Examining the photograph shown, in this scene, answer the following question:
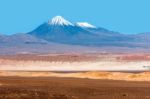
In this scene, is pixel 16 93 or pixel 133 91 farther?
pixel 133 91

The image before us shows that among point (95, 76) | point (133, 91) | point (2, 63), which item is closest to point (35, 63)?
point (2, 63)

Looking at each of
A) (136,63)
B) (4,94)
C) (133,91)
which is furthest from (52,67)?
(4,94)

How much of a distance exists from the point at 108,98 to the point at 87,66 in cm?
6903

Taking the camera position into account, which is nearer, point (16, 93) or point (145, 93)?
point (16, 93)

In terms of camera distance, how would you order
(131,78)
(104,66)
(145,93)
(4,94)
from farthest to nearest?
(104,66), (131,78), (145,93), (4,94)

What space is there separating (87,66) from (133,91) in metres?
63.1

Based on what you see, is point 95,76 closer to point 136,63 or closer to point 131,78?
point 131,78

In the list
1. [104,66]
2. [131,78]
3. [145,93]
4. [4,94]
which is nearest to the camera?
[4,94]

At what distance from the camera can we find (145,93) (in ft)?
130

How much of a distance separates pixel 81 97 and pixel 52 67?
67.8 meters

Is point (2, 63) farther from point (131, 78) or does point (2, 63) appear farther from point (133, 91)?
point (133, 91)

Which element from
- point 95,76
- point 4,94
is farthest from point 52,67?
point 4,94

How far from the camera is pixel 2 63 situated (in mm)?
107938

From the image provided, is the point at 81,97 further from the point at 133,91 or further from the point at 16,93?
the point at 133,91
